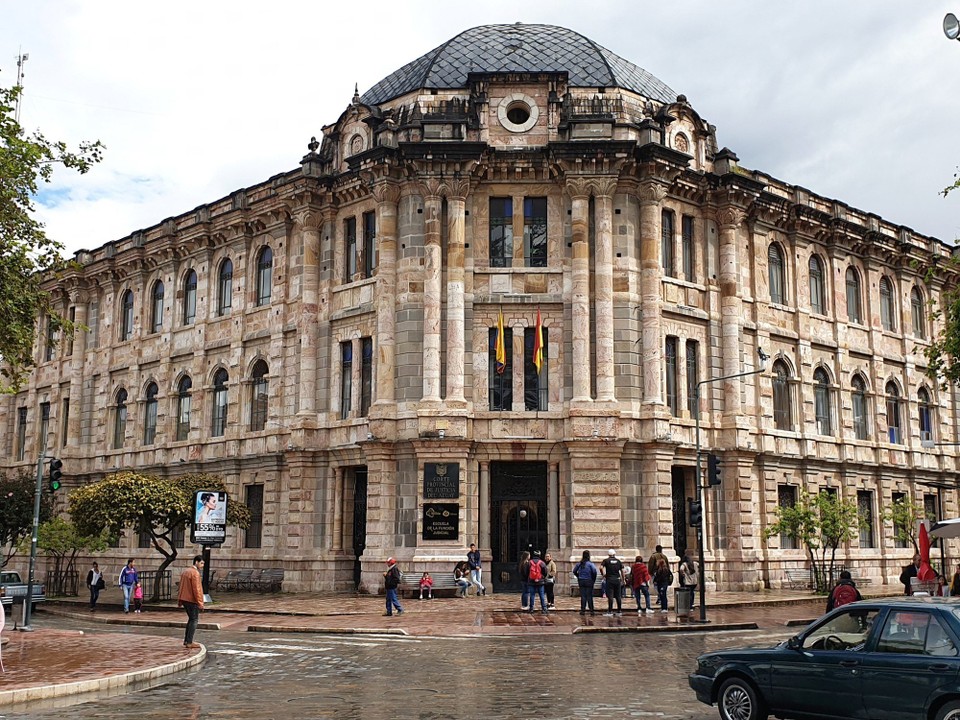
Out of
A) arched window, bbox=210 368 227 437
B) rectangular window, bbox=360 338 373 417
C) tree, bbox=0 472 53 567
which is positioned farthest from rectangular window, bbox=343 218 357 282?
tree, bbox=0 472 53 567

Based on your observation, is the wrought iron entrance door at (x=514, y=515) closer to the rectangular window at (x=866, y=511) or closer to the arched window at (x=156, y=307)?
the rectangular window at (x=866, y=511)

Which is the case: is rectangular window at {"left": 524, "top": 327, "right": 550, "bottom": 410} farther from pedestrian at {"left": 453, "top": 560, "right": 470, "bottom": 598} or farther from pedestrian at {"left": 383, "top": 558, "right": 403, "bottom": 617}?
pedestrian at {"left": 383, "top": 558, "right": 403, "bottom": 617}

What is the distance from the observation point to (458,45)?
41.2m

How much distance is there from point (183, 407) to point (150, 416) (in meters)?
2.74

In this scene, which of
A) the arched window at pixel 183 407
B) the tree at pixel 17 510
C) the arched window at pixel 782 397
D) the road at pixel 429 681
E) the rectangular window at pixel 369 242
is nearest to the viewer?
the road at pixel 429 681

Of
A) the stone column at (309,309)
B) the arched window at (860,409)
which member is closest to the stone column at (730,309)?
the arched window at (860,409)

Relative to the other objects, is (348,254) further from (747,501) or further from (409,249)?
(747,501)

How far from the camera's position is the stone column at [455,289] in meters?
34.6

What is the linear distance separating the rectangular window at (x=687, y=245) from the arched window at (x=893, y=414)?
13198 millimetres

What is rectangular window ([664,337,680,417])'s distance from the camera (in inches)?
1443

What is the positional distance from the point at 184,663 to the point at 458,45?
98.3 ft

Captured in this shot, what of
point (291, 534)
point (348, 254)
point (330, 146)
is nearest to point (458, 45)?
point (330, 146)

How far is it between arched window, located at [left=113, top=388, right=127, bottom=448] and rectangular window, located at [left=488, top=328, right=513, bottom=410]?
73.3ft

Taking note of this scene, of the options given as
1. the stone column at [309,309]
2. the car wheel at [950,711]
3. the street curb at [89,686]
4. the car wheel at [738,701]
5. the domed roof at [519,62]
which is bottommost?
the street curb at [89,686]
